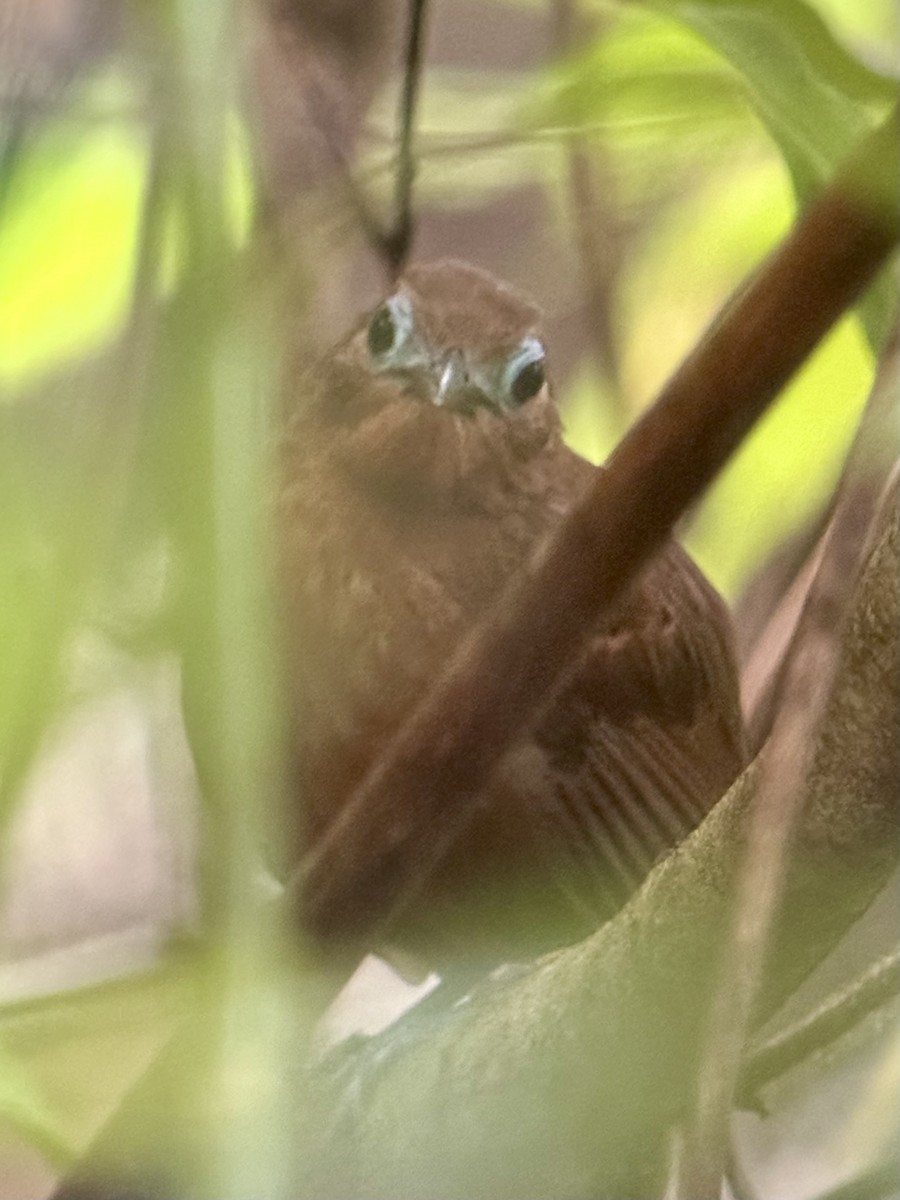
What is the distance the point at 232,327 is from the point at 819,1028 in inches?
29.5

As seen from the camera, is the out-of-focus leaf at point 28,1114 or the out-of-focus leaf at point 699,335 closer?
the out-of-focus leaf at point 28,1114

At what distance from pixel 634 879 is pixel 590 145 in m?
0.59

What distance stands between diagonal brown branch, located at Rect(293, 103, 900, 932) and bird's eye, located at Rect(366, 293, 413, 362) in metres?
0.98

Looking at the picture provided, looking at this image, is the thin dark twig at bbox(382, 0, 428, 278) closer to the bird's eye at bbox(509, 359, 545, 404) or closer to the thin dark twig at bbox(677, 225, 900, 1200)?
the bird's eye at bbox(509, 359, 545, 404)

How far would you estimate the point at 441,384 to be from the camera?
1628 mm

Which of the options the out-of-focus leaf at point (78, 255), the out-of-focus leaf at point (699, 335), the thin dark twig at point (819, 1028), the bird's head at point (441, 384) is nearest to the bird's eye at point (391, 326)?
the bird's head at point (441, 384)

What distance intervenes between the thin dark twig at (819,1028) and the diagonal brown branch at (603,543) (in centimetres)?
51

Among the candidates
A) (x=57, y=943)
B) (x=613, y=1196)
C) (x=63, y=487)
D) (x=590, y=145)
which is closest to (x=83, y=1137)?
(x=613, y=1196)

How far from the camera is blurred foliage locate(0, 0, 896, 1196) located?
60cm

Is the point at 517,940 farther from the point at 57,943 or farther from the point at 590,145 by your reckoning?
the point at 57,943

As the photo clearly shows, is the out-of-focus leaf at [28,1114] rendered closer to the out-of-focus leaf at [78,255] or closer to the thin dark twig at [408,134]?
the out-of-focus leaf at [78,255]

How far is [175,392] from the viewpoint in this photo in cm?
68

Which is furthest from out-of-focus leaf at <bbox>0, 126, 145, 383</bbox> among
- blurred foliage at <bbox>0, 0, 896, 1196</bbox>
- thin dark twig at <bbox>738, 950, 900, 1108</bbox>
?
thin dark twig at <bbox>738, 950, 900, 1108</bbox>

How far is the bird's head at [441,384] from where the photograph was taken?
1.62 metres
